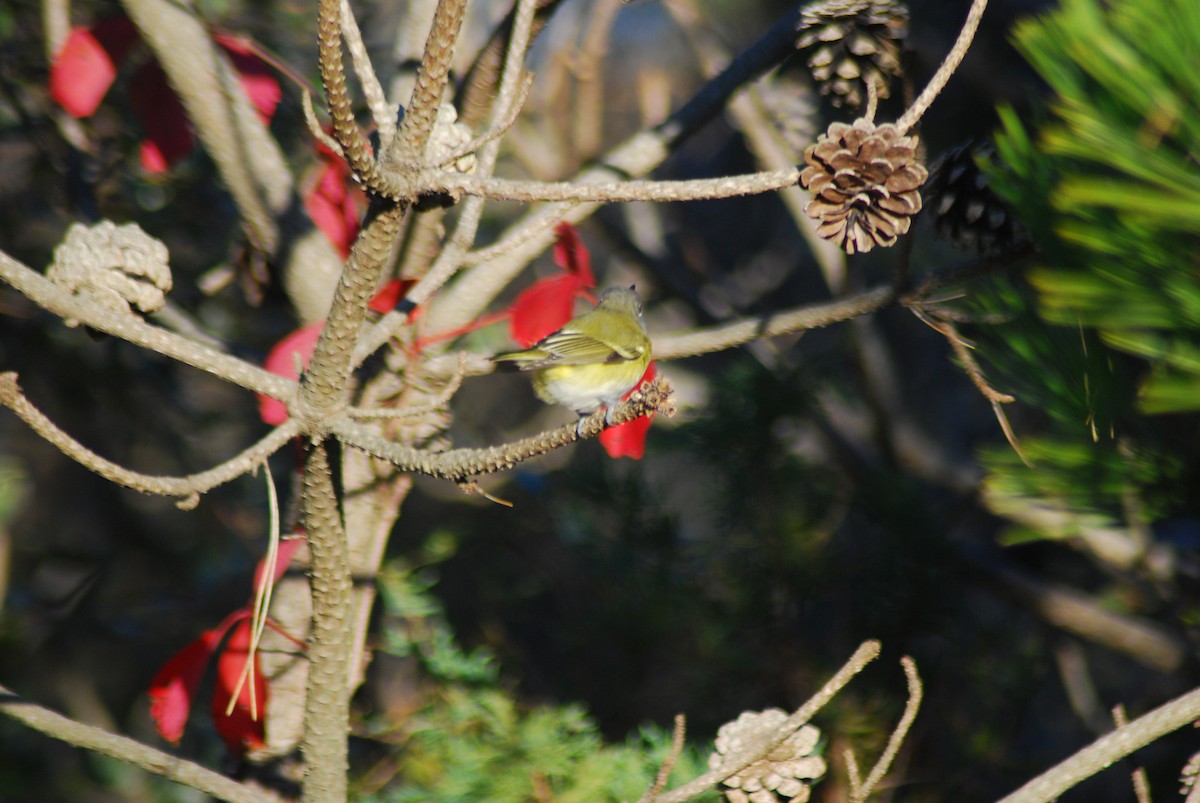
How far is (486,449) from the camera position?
0.68 metres

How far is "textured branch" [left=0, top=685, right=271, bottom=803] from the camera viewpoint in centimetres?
84

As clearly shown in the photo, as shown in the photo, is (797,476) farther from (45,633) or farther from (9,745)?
(9,745)

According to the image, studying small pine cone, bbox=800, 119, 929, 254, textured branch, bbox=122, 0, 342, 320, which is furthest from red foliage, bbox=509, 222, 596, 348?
small pine cone, bbox=800, 119, 929, 254

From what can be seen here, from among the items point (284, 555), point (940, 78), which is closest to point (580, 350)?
point (284, 555)

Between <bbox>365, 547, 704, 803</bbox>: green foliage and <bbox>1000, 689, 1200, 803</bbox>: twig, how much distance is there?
46cm

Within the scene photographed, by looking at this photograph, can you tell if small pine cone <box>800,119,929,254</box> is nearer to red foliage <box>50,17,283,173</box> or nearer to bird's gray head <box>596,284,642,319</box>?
red foliage <box>50,17,283,173</box>

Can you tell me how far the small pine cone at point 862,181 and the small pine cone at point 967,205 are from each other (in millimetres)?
221

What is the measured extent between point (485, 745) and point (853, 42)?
100cm

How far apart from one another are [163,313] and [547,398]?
0.54m

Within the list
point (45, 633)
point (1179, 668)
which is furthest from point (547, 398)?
point (45, 633)

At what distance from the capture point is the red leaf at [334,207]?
101 centimetres

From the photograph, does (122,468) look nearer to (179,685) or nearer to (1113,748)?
(179,685)

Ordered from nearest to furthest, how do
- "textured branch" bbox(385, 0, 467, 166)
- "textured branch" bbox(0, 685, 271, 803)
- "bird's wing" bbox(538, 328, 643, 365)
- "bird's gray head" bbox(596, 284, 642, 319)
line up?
"textured branch" bbox(385, 0, 467, 166), "textured branch" bbox(0, 685, 271, 803), "bird's wing" bbox(538, 328, 643, 365), "bird's gray head" bbox(596, 284, 642, 319)

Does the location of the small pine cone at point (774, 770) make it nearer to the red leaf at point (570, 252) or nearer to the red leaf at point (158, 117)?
the red leaf at point (570, 252)
